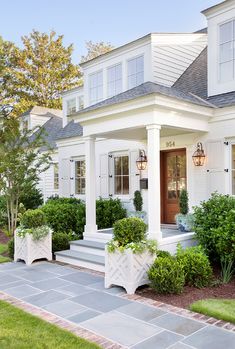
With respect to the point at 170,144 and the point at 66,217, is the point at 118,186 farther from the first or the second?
the point at 170,144

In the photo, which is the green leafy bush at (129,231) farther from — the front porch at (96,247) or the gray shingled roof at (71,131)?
the gray shingled roof at (71,131)

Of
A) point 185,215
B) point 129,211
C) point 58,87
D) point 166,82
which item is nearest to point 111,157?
point 129,211

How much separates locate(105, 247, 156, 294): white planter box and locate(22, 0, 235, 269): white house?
99 cm

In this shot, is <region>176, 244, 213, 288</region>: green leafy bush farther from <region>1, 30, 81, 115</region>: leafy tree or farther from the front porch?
<region>1, 30, 81, 115</region>: leafy tree

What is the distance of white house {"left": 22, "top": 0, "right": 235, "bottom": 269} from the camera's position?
6.51m

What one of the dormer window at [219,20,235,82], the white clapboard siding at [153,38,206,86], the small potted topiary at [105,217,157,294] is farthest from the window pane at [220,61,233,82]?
the small potted topiary at [105,217,157,294]

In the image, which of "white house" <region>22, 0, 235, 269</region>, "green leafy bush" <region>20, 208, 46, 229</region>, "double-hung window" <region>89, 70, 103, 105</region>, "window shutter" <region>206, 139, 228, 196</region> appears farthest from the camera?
"double-hung window" <region>89, 70, 103, 105</region>

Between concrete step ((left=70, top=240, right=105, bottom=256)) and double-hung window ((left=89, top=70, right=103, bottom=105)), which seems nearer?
concrete step ((left=70, top=240, right=105, bottom=256))

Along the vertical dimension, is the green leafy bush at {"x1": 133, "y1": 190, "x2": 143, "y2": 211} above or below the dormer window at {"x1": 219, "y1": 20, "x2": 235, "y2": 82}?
below

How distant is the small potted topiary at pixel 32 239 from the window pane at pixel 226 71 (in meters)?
5.40

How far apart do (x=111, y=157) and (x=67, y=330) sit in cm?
690

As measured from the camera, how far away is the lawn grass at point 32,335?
3.43 m

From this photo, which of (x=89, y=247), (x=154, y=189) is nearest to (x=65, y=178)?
(x=89, y=247)

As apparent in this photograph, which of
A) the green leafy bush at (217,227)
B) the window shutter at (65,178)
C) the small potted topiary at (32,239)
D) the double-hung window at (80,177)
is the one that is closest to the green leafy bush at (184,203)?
the green leafy bush at (217,227)
